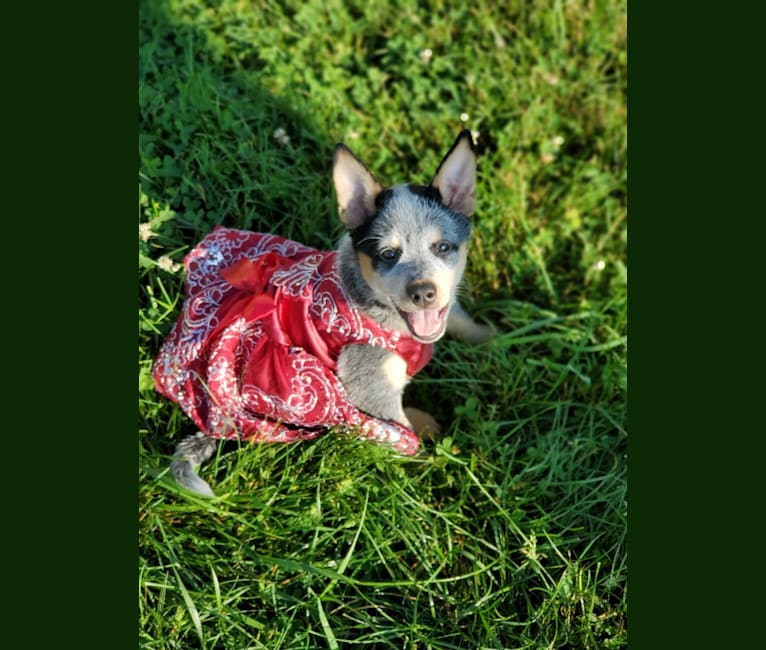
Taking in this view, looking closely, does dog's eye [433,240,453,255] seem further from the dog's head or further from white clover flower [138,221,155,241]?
white clover flower [138,221,155,241]

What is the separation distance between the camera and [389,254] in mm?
3037

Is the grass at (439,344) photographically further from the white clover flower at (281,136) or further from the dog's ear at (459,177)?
the dog's ear at (459,177)

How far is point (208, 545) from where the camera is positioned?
323 centimetres

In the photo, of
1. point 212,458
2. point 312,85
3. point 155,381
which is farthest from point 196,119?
point 212,458

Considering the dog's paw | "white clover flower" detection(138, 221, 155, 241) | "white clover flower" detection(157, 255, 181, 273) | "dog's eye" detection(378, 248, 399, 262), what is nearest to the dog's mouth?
"dog's eye" detection(378, 248, 399, 262)

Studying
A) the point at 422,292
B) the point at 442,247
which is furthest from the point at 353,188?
the point at 422,292

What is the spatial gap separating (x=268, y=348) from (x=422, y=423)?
3.42ft

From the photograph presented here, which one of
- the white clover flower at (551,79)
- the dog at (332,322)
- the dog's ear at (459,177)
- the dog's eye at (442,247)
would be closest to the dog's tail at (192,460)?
the dog at (332,322)

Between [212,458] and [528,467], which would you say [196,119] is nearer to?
[212,458]

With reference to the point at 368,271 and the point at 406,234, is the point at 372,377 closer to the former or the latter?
the point at 368,271

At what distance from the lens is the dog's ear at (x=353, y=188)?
2.97 m

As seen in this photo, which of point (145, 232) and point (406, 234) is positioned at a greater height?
point (406, 234)

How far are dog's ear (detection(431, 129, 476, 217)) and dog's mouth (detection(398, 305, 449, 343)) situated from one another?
52 centimetres

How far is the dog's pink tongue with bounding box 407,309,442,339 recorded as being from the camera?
3.07 metres
